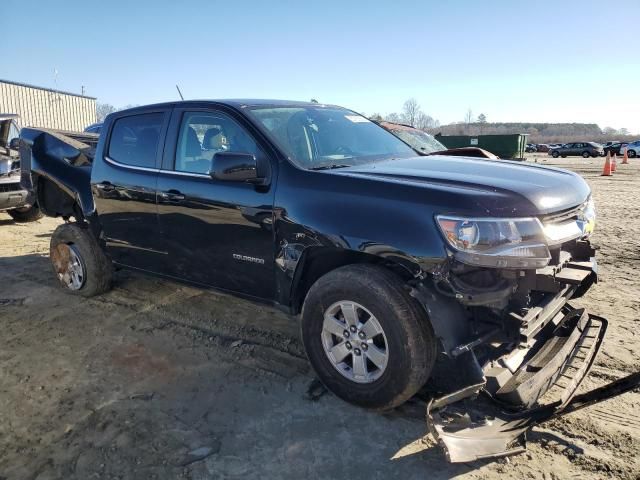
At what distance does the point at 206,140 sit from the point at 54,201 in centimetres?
283

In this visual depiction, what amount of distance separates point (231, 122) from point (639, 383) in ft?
10.1

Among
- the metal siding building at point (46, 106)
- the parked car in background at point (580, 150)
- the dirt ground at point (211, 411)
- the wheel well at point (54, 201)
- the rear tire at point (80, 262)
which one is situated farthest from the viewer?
the parked car in background at point (580, 150)

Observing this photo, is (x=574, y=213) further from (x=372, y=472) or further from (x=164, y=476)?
(x=164, y=476)

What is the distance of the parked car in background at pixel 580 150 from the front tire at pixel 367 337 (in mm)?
52611

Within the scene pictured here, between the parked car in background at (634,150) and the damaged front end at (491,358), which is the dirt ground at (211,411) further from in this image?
the parked car in background at (634,150)

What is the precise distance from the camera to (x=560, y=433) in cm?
277

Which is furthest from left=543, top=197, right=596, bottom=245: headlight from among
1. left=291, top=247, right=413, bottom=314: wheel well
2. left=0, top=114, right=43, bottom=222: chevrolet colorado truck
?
left=0, top=114, right=43, bottom=222: chevrolet colorado truck

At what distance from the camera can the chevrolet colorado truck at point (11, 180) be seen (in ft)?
27.6

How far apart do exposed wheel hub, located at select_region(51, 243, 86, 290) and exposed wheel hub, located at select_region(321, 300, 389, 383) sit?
3.23 metres

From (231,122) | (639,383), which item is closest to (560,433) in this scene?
(639,383)

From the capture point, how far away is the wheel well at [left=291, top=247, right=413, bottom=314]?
10.0ft

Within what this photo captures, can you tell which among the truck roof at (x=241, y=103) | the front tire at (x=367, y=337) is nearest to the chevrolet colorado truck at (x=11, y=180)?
the truck roof at (x=241, y=103)

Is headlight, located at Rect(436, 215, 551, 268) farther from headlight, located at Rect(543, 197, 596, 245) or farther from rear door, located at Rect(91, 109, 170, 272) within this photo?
rear door, located at Rect(91, 109, 170, 272)

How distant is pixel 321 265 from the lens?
3.34 metres
